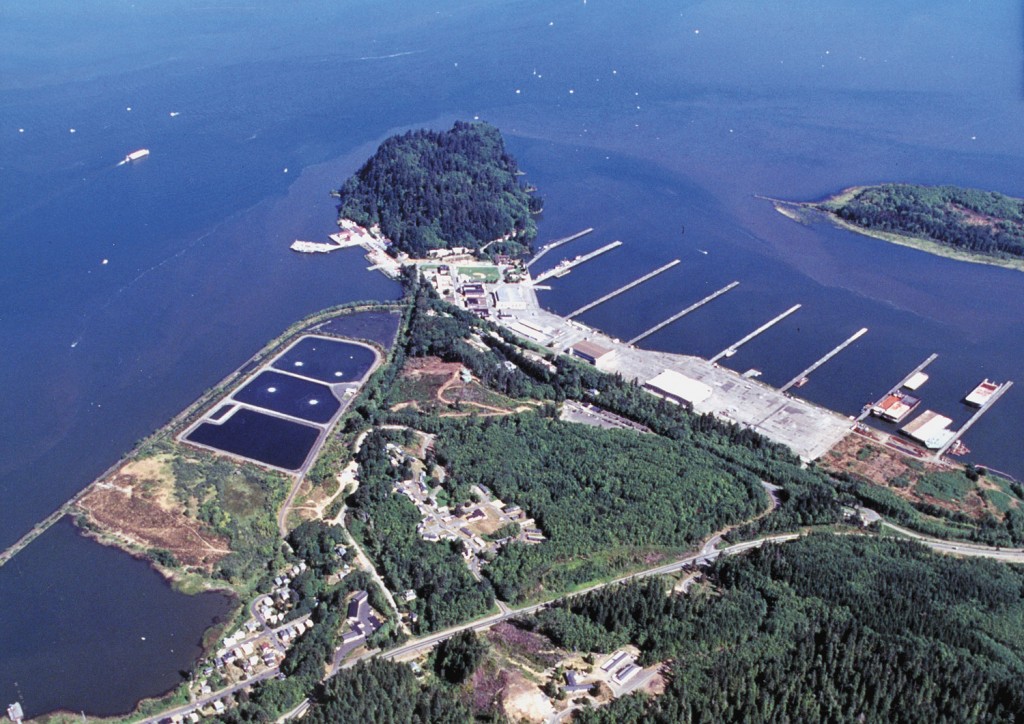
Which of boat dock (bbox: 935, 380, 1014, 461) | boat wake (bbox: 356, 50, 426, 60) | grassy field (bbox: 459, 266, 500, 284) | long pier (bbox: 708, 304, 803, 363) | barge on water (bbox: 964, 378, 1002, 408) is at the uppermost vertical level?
boat wake (bbox: 356, 50, 426, 60)

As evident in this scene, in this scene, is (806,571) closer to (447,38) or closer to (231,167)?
(231,167)

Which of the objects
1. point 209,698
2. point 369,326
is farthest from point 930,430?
point 209,698

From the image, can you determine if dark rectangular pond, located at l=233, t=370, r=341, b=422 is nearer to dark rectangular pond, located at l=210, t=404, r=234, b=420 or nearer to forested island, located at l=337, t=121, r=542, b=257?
dark rectangular pond, located at l=210, t=404, r=234, b=420

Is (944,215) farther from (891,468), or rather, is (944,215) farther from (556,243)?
(891,468)

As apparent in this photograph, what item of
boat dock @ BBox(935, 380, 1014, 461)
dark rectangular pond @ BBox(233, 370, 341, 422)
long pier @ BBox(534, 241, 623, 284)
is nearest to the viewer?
boat dock @ BBox(935, 380, 1014, 461)

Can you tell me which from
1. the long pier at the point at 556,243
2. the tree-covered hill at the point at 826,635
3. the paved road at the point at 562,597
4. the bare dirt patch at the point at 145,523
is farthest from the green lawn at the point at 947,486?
the bare dirt patch at the point at 145,523

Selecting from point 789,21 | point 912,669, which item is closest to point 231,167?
point 912,669

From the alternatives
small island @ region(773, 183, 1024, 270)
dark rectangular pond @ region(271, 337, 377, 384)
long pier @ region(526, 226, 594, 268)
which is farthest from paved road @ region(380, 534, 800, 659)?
small island @ region(773, 183, 1024, 270)

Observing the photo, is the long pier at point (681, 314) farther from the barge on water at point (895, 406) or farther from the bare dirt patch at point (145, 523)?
the bare dirt patch at point (145, 523)
